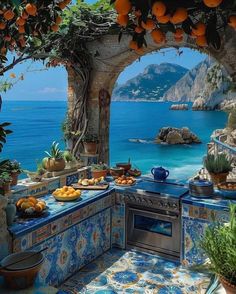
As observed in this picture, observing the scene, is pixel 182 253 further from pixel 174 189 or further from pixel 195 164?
pixel 195 164

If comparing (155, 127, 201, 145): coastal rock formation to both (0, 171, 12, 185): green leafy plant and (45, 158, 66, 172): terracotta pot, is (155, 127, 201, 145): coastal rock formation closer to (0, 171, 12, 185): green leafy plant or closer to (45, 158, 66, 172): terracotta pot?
(45, 158, 66, 172): terracotta pot

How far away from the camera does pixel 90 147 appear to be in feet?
18.9

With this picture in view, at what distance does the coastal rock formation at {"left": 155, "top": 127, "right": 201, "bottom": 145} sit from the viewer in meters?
28.4

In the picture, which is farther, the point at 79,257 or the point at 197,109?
the point at 197,109

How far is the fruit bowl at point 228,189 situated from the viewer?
12.5 feet

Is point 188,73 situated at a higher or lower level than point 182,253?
higher

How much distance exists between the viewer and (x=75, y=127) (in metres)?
5.95

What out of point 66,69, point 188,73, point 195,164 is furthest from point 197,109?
point 66,69

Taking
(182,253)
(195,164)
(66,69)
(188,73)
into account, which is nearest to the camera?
(182,253)

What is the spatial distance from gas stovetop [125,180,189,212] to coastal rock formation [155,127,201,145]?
24.3 m

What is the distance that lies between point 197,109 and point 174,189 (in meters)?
78.8

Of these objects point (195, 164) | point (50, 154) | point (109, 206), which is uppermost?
point (50, 154)

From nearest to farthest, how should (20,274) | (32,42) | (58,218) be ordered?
(20,274) → (58,218) → (32,42)

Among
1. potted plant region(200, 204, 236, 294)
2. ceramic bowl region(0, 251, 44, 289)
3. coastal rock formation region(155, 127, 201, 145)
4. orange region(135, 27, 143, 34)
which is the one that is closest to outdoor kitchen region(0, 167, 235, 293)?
ceramic bowl region(0, 251, 44, 289)
